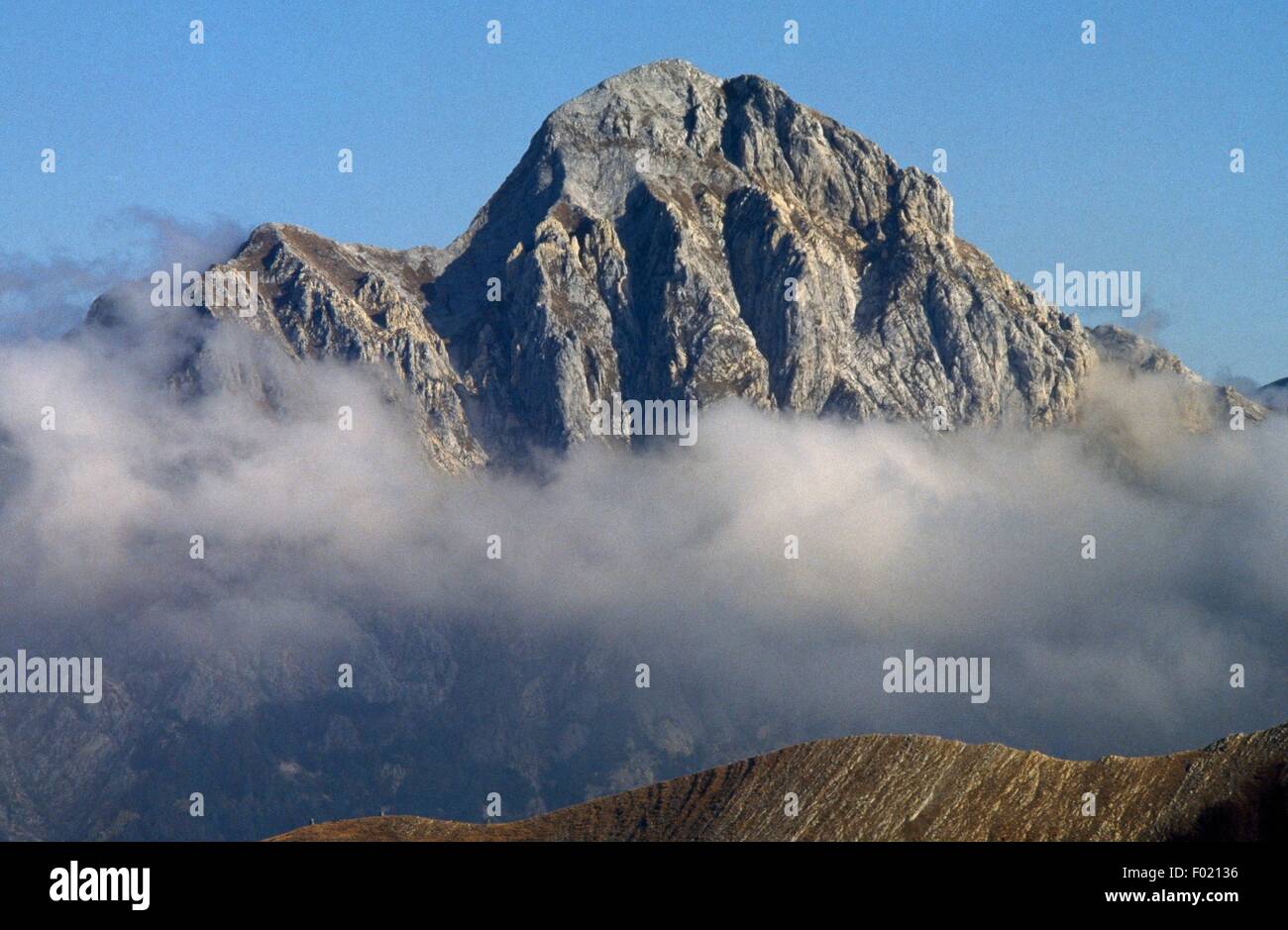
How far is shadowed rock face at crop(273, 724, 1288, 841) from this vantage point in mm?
152000

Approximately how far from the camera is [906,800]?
157 m

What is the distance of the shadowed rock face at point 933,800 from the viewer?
499 feet

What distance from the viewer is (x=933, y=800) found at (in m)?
157
